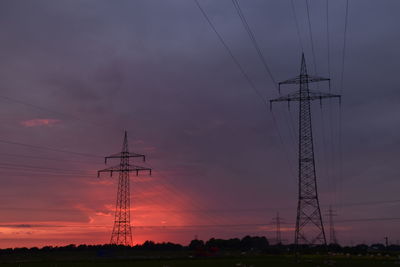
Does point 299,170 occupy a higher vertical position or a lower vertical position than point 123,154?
lower

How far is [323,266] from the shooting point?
8044cm

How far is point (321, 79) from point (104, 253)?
100 metres

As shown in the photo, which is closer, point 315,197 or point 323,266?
point 315,197

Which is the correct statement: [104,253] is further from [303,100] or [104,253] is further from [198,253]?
[303,100]

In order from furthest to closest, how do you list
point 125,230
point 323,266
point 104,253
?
point 104,253, point 125,230, point 323,266

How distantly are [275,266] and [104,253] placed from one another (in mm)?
78497

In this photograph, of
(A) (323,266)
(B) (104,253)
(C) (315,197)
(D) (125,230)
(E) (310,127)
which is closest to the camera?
→ (C) (315,197)

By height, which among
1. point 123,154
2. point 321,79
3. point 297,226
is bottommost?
point 297,226

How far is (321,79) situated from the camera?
73.6 metres

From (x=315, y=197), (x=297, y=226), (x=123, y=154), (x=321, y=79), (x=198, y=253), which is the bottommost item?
(x=198, y=253)

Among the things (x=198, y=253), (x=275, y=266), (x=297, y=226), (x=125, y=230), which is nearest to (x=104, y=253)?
(x=198, y=253)

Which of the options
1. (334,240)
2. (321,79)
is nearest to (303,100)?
(321,79)

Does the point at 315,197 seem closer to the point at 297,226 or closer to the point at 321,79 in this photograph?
the point at 297,226

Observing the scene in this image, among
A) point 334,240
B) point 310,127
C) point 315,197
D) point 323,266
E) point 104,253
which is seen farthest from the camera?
point 334,240
